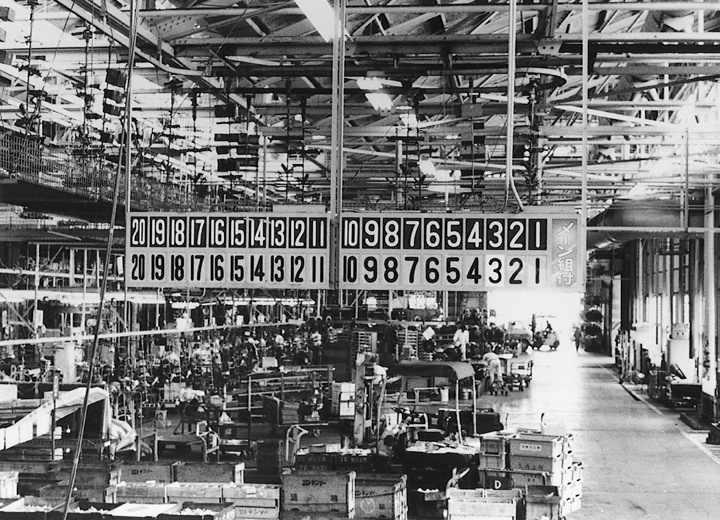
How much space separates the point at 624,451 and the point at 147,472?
1141cm

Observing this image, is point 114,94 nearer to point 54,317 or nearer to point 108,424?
point 108,424

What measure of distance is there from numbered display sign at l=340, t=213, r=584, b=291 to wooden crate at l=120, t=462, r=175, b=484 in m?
3.61

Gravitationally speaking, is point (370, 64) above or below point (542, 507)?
above

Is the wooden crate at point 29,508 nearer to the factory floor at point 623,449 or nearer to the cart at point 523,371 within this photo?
the factory floor at point 623,449

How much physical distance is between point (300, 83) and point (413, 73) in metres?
3.53

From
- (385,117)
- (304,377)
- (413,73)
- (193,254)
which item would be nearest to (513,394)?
(304,377)

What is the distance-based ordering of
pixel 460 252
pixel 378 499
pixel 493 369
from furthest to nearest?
pixel 493 369, pixel 378 499, pixel 460 252

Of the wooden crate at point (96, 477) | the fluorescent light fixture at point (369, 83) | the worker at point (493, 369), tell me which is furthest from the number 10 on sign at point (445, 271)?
the worker at point (493, 369)

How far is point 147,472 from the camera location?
10.2 meters

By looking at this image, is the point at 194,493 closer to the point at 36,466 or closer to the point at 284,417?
the point at 36,466

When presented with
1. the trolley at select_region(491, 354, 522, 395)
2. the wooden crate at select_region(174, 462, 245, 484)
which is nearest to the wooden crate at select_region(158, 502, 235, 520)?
the wooden crate at select_region(174, 462, 245, 484)

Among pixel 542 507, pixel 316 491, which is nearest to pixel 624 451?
pixel 542 507

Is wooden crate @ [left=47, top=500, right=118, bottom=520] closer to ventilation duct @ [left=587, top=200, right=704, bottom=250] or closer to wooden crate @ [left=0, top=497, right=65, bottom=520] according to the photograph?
wooden crate @ [left=0, top=497, right=65, bottom=520]

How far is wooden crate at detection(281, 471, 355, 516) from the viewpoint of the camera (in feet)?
30.3
